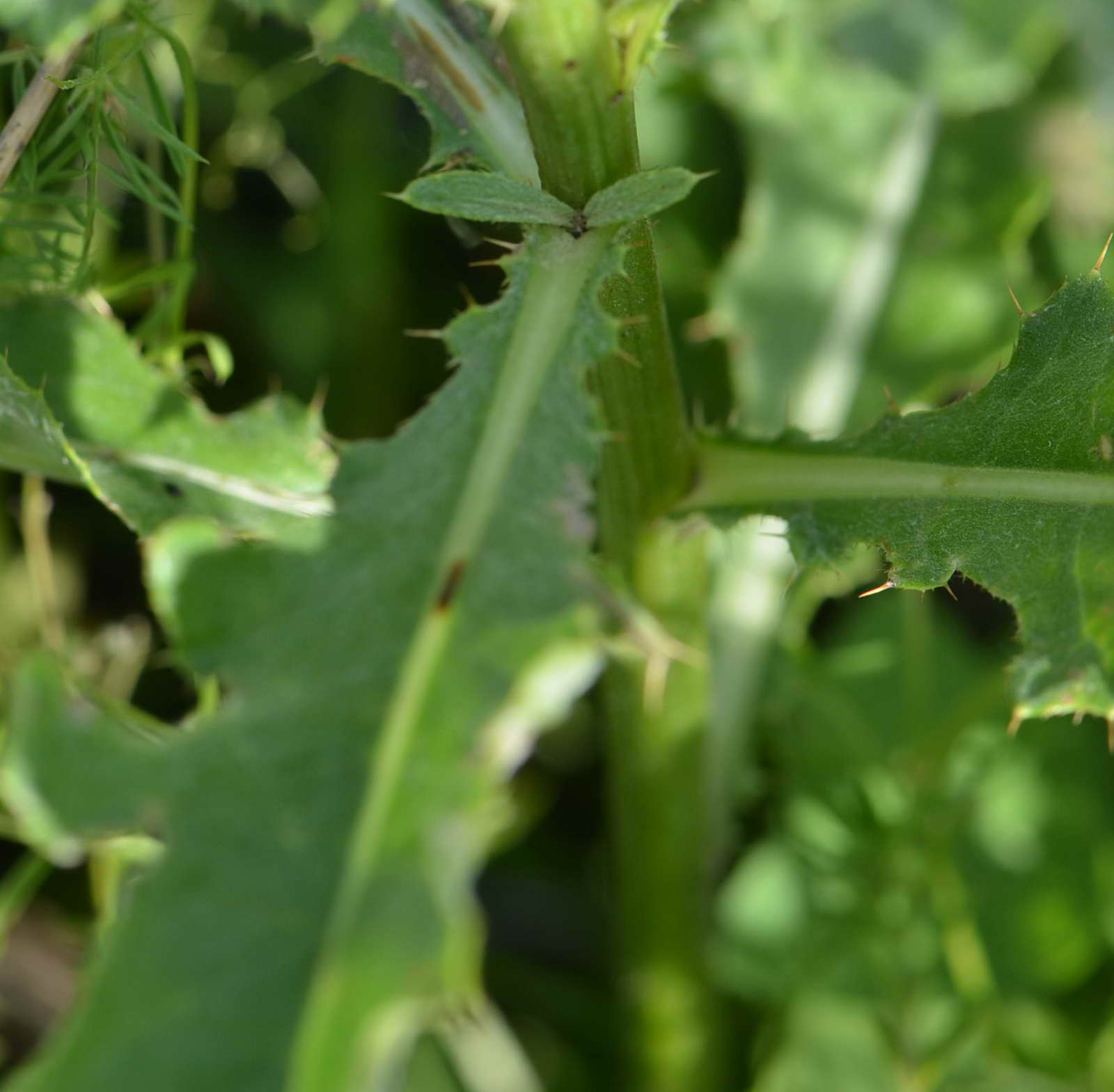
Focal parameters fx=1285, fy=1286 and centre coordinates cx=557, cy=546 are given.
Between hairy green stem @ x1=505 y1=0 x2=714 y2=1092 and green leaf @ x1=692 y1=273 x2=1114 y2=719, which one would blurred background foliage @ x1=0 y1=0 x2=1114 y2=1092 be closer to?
hairy green stem @ x1=505 y1=0 x2=714 y2=1092

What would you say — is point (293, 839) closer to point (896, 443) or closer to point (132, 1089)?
point (132, 1089)

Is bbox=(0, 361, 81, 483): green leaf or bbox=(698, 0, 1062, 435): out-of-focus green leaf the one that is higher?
bbox=(0, 361, 81, 483): green leaf

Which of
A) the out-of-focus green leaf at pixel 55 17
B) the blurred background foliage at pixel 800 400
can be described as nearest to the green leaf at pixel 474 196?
the out-of-focus green leaf at pixel 55 17

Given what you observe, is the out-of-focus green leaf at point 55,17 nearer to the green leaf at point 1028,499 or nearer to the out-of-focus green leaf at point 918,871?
the green leaf at point 1028,499

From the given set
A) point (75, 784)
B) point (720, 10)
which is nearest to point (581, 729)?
point (720, 10)

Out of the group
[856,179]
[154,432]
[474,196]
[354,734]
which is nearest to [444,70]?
[474,196]

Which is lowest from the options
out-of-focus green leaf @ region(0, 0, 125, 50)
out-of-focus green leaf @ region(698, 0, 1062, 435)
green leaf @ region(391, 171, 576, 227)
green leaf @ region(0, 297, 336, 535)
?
out-of-focus green leaf @ region(698, 0, 1062, 435)

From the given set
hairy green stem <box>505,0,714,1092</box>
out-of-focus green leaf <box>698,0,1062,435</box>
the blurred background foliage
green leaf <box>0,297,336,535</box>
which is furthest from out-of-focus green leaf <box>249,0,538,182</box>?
out-of-focus green leaf <box>698,0,1062,435</box>
